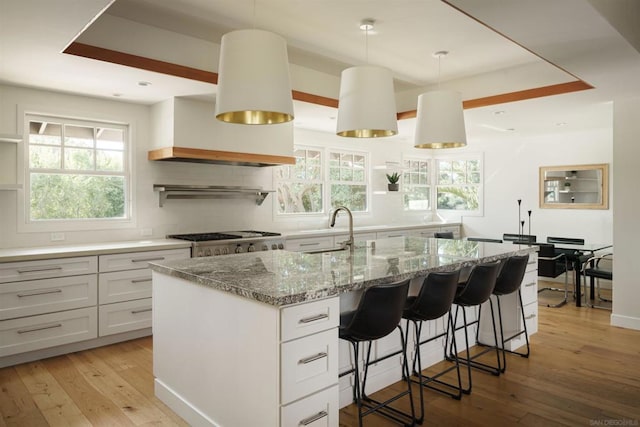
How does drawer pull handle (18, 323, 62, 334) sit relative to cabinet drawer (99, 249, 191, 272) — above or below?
below

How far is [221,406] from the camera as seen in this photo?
2.33m

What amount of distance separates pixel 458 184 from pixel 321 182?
3.08 m

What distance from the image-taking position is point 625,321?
4.62m

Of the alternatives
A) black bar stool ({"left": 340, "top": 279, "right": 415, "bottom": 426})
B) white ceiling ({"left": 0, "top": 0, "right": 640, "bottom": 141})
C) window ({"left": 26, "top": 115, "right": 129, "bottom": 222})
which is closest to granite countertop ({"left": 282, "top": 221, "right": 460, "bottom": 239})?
white ceiling ({"left": 0, "top": 0, "right": 640, "bottom": 141})

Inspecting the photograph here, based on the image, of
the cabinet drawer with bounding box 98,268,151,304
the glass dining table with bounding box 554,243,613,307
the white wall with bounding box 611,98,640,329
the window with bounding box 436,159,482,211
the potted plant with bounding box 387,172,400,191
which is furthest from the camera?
the window with bounding box 436,159,482,211

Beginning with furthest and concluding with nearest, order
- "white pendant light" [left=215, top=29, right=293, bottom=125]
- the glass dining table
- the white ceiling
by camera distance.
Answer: the glass dining table, the white ceiling, "white pendant light" [left=215, top=29, right=293, bottom=125]

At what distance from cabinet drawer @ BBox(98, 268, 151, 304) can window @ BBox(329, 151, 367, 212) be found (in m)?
3.31

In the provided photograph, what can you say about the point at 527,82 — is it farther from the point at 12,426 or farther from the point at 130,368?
the point at 12,426

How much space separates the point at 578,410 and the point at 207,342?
7.62ft

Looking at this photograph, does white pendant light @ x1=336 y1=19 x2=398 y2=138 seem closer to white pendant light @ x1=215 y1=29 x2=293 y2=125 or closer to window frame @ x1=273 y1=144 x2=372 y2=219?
white pendant light @ x1=215 y1=29 x2=293 y2=125

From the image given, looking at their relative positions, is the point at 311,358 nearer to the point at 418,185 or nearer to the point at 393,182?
the point at 393,182

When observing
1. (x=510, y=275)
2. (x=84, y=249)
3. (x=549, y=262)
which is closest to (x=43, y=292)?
(x=84, y=249)

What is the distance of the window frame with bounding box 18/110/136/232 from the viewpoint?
13.6ft

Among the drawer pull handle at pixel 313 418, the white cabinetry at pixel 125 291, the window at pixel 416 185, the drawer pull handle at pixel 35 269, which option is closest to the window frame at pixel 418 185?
the window at pixel 416 185
